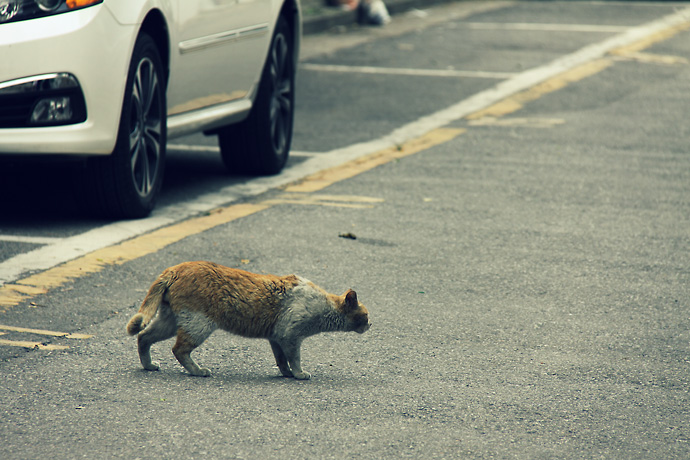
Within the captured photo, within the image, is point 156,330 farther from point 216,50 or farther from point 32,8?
point 216,50

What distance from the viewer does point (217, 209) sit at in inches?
280

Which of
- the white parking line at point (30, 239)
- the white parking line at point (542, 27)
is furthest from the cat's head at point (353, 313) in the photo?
the white parking line at point (542, 27)

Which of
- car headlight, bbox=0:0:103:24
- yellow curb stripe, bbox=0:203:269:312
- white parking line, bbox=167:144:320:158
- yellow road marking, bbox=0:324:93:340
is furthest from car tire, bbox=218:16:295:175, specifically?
yellow road marking, bbox=0:324:93:340

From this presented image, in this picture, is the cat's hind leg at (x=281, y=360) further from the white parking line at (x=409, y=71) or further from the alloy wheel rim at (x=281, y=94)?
the white parking line at (x=409, y=71)

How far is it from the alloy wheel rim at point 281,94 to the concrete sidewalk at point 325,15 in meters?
8.88

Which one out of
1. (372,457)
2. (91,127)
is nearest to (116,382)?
(372,457)

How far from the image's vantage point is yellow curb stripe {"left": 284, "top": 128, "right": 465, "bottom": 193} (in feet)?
25.9

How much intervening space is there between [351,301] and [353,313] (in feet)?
0.18

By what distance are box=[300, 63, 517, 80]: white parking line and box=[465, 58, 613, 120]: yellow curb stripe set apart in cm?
64

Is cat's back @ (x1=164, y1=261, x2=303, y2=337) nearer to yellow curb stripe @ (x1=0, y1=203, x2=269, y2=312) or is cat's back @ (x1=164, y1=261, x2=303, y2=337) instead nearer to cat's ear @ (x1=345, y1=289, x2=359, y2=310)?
cat's ear @ (x1=345, y1=289, x2=359, y2=310)

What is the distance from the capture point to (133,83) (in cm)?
637

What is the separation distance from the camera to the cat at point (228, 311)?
4.11 meters

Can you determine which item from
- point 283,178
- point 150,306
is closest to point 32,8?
point 150,306

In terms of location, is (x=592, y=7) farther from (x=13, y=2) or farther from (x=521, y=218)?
(x=13, y=2)
